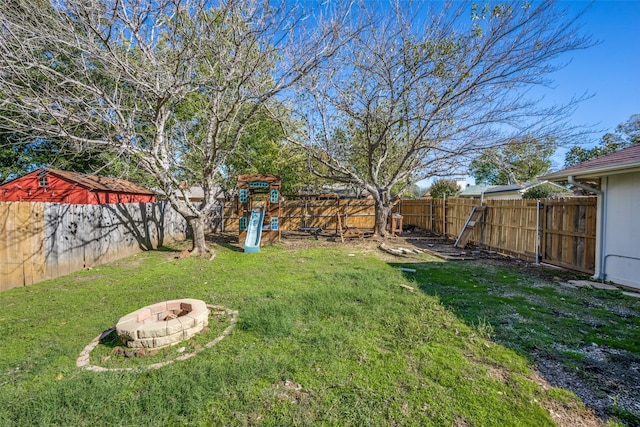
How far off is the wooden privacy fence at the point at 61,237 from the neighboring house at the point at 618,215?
1072 centimetres

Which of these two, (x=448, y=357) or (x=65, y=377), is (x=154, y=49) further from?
(x=448, y=357)

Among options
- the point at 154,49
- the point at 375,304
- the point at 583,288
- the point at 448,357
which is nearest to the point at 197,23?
the point at 154,49

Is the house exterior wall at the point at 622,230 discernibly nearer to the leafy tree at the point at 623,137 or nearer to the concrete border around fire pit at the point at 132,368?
the concrete border around fire pit at the point at 132,368

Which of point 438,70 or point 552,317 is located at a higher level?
point 438,70

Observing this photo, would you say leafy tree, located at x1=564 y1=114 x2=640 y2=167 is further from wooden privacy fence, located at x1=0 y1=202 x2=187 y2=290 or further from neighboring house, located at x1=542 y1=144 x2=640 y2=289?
wooden privacy fence, located at x1=0 y1=202 x2=187 y2=290

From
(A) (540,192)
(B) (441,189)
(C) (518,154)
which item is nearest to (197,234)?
(C) (518,154)

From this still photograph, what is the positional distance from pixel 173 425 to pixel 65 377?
130cm

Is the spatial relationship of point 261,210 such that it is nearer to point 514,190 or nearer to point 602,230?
point 602,230

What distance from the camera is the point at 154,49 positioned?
603 centimetres

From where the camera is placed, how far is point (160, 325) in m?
2.96

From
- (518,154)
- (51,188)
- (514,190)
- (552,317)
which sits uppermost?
(518,154)

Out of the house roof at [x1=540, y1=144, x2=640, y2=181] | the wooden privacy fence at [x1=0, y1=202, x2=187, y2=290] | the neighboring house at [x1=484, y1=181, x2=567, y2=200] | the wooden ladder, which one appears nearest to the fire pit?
the wooden privacy fence at [x1=0, y1=202, x2=187, y2=290]

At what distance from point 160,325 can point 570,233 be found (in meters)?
8.01

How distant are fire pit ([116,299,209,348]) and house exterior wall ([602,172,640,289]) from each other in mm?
7081
